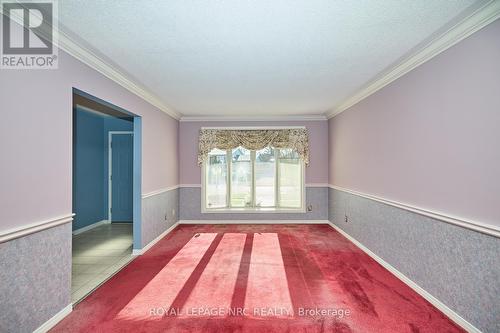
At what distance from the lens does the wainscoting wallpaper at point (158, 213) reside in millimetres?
4035

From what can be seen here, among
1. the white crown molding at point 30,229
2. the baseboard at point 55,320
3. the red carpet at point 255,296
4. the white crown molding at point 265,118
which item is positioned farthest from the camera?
the white crown molding at point 265,118

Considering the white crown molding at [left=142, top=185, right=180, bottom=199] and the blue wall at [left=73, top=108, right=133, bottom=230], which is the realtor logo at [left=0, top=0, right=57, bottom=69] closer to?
the white crown molding at [left=142, top=185, right=180, bottom=199]

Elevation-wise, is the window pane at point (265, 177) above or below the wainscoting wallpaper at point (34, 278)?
above

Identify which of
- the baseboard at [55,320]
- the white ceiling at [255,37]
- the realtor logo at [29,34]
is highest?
the white ceiling at [255,37]

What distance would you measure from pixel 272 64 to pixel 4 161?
247 cm

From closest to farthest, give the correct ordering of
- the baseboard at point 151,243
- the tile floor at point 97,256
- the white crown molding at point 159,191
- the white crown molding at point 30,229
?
the white crown molding at point 30,229 → the tile floor at point 97,256 → the baseboard at point 151,243 → the white crown molding at point 159,191

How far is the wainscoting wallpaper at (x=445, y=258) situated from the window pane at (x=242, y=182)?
3.00m

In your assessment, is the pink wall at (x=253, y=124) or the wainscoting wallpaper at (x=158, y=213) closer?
the wainscoting wallpaper at (x=158, y=213)

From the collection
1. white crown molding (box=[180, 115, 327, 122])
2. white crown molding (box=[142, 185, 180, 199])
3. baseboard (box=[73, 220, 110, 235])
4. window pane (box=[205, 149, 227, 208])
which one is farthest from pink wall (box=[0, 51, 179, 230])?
window pane (box=[205, 149, 227, 208])

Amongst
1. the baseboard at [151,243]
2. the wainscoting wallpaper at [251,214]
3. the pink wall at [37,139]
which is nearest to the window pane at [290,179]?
the wainscoting wallpaper at [251,214]

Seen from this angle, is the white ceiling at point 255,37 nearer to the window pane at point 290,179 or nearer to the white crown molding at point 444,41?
the white crown molding at point 444,41

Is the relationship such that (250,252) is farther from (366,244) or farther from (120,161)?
(120,161)

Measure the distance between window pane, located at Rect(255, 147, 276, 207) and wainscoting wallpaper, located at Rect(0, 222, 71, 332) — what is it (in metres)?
4.16

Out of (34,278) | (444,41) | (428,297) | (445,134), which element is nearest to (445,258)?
(428,297)
